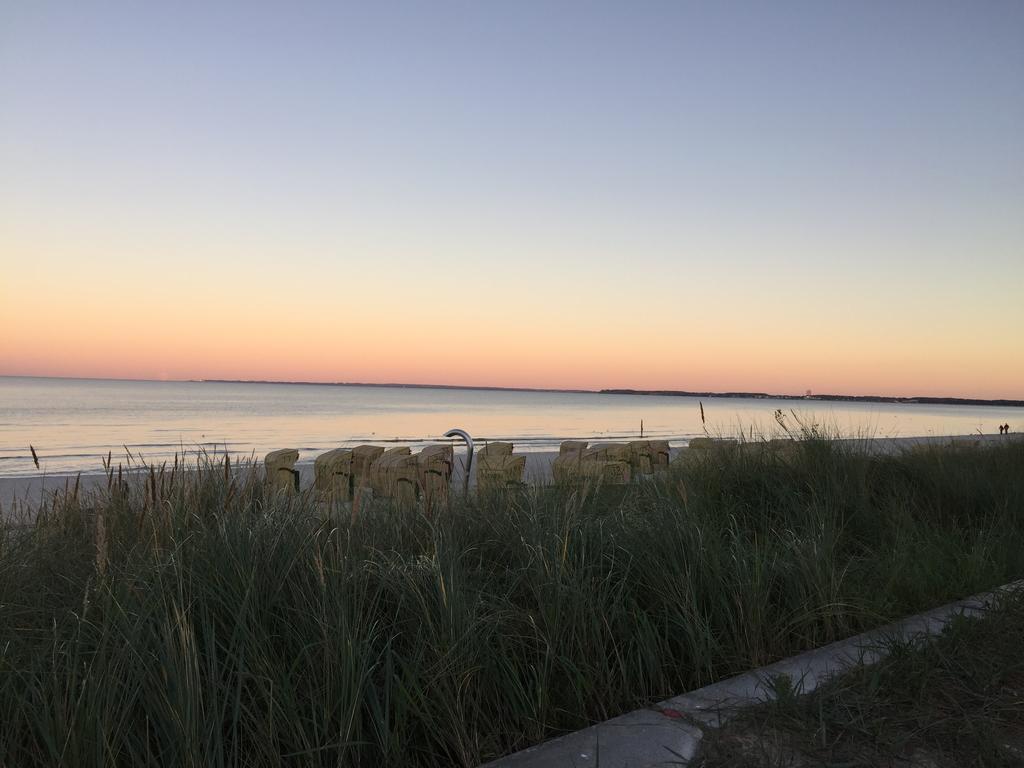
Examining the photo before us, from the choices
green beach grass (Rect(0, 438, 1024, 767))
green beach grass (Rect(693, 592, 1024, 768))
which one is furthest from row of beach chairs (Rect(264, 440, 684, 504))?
green beach grass (Rect(693, 592, 1024, 768))

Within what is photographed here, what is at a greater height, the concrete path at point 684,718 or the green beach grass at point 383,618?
the green beach grass at point 383,618

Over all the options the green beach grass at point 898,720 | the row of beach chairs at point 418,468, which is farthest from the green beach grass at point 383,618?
the row of beach chairs at point 418,468

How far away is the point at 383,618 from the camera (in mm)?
2648

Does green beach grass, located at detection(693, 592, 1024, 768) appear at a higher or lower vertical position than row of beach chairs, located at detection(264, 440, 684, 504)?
lower

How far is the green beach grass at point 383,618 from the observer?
6.89 ft

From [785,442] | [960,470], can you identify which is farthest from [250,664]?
[960,470]

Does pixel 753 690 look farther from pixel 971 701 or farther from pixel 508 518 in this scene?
pixel 508 518

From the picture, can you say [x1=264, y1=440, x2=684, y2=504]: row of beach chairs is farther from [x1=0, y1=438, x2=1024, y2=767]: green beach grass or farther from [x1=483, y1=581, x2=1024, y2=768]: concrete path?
[x1=483, y1=581, x2=1024, y2=768]: concrete path

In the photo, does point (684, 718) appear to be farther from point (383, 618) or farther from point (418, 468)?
point (418, 468)

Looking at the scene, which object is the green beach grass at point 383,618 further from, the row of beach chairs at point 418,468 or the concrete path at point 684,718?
the row of beach chairs at point 418,468

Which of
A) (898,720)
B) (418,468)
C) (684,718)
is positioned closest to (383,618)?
(684,718)

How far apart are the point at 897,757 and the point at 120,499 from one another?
3910mm

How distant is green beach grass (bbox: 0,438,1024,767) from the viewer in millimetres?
2100

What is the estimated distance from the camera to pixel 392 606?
2885mm
